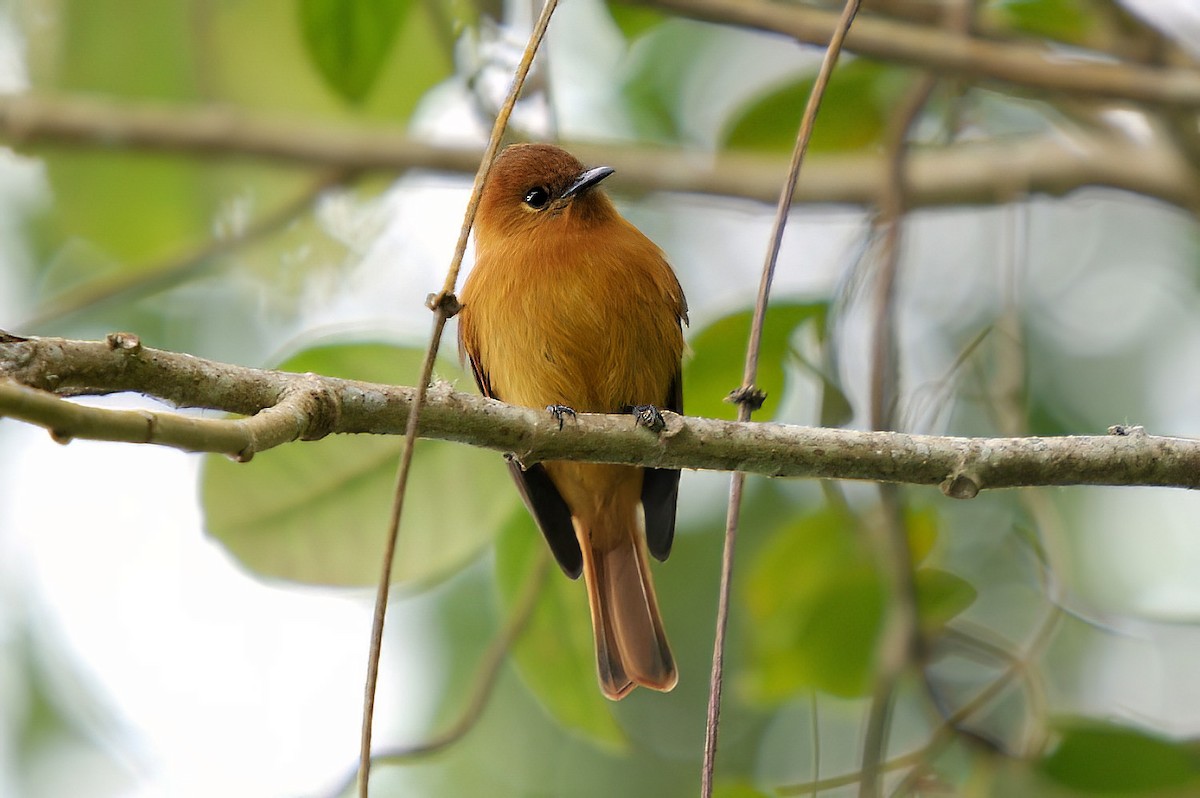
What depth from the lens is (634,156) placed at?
4.60 m

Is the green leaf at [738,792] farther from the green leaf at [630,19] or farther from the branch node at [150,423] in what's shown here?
the green leaf at [630,19]

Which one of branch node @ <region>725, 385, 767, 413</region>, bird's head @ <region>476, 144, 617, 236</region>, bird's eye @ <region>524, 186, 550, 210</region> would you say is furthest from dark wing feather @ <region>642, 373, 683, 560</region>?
branch node @ <region>725, 385, 767, 413</region>

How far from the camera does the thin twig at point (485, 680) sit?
286cm

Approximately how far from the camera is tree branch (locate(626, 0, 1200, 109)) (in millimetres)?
3490

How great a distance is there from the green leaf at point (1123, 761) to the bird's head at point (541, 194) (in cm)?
192

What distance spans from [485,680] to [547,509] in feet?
2.06

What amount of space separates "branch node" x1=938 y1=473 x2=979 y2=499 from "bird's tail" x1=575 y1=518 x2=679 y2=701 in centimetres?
135

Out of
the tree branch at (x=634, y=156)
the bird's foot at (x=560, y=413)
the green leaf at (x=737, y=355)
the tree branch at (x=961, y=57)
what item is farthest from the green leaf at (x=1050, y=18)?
the bird's foot at (x=560, y=413)

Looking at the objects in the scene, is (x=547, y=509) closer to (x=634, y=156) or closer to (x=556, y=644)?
(x=556, y=644)

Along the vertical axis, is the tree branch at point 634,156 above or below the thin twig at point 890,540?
above

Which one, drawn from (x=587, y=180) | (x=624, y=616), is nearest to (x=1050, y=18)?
(x=587, y=180)

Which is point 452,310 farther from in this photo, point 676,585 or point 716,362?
point 676,585

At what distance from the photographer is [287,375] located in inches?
76.2

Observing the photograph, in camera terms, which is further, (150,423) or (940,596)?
(940,596)
